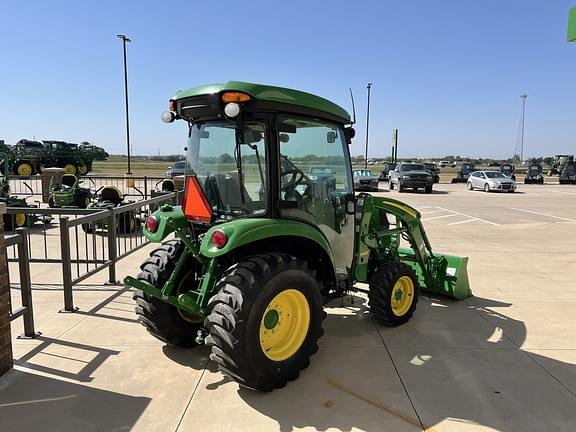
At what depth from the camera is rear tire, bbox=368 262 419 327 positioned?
4.43 metres

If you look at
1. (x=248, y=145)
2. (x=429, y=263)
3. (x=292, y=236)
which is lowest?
(x=429, y=263)

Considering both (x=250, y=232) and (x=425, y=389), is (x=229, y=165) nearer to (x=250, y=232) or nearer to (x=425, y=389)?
(x=250, y=232)

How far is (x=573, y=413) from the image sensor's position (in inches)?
123

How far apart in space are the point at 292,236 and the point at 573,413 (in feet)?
8.01

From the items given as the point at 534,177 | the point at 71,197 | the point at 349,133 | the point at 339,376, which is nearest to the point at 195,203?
the point at 349,133

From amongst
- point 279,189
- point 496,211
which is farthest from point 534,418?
point 496,211

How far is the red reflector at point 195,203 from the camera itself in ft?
11.8

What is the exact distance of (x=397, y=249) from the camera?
537 cm

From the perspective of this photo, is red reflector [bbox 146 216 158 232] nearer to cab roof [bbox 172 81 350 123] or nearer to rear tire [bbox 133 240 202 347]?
rear tire [bbox 133 240 202 347]

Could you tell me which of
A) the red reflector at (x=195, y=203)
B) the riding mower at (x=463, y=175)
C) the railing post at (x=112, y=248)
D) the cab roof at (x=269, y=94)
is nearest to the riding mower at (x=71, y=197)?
the railing post at (x=112, y=248)

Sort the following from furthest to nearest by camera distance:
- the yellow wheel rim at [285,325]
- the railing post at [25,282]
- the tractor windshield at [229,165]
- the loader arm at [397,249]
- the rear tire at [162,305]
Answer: the loader arm at [397,249], the railing post at [25,282], the rear tire at [162,305], the tractor windshield at [229,165], the yellow wheel rim at [285,325]

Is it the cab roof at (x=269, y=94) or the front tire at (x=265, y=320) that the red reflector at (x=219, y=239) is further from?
the cab roof at (x=269, y=94)

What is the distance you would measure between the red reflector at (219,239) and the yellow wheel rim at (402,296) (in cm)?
229

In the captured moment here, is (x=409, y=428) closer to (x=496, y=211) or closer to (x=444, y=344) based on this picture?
(x=444, y=344)
